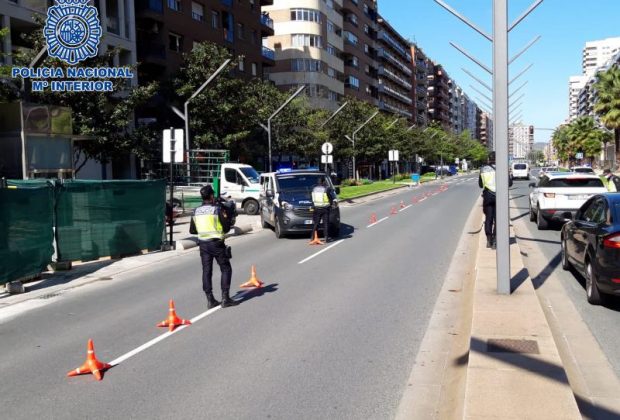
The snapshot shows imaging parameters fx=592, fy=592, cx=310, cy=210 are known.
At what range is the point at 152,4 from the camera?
3809 cm

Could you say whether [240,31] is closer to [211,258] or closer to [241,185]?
[241,185]

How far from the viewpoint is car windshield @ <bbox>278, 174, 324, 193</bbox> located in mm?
18266

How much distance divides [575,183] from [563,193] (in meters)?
0.71

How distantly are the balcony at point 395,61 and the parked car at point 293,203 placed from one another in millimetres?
89221

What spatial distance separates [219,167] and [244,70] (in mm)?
24231

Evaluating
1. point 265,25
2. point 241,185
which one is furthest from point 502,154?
point 265,25

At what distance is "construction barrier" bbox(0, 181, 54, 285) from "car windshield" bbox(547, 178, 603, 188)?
13.3 m

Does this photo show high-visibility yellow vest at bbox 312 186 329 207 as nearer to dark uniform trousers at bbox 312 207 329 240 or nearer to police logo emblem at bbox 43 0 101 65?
dark uniform trousers at bbox 312 207 329 240

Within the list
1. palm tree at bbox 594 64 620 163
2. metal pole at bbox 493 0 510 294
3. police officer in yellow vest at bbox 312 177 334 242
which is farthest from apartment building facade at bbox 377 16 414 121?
metal pole at bbox 493 0 510 294

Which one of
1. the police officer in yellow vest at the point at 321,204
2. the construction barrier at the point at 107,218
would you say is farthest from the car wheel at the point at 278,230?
the construction barrier at the point at 107,218

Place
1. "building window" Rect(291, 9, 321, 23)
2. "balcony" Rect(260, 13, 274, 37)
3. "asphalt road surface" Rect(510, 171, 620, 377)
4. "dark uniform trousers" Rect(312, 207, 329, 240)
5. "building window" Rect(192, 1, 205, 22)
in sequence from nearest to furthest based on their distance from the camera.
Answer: "asphalt road surface" Rect(510, 171, 620, 377)
"dark uniform trousers" Rect(312, 207, 329, 240)
"building window" Rect(192, 1, 205, 22)
"balcony" Rect(260, 13, 274, 37)
"building window" Rect(291, 9, 321, 23)

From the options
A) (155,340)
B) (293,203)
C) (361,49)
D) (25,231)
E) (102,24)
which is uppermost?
(361,49)

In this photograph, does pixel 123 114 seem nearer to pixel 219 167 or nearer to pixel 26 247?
pixel 219 167

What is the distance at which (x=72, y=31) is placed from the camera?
998 inches
